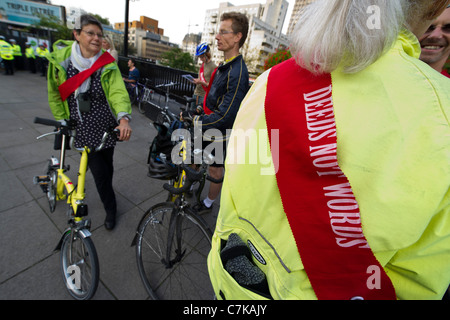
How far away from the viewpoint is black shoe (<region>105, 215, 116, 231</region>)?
245 centimetres

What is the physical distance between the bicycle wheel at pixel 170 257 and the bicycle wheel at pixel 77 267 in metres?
0.42

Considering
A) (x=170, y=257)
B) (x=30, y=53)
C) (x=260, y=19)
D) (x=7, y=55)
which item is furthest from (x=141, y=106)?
(x=260, y=19)

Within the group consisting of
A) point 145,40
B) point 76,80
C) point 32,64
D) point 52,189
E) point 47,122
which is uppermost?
point 145,40

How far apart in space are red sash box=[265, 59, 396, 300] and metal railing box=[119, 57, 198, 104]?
22.0 feet

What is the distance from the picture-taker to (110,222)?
8.09ft

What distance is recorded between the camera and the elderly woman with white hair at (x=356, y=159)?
49 centimetres

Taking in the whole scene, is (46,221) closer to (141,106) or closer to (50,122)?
(50,122)

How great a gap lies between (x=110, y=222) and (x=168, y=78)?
658 cm

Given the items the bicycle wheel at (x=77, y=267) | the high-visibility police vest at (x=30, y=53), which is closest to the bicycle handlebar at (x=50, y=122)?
the bicycle wheel at (x=77, y=267)

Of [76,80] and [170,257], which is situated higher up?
[76,80]

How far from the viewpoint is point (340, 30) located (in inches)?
21.6

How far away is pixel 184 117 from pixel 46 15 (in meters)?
31.2

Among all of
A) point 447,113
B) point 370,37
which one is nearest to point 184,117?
point 370,37

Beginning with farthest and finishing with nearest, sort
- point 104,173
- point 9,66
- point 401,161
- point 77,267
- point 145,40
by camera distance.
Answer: point 145,40 → point 9,66 → point 104,173 → point 77,267 → point 401,161
